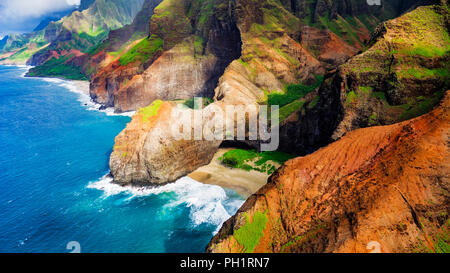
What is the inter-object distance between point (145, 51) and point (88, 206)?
61464 mm

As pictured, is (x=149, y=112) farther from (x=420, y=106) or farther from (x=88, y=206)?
(x=420, y=106)

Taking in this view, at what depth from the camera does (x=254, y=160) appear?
39719 millimetres

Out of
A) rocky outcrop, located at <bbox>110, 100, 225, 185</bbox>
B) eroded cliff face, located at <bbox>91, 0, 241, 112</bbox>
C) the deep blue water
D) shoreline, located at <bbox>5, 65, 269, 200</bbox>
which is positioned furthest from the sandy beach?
eroded cliff face, located at <bbox>91, 0, 241, 112</bbox>

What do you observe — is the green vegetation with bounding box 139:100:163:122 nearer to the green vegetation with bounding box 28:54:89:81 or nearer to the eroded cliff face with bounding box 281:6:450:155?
the eroded cliff face with bounding box 281:6:450:155

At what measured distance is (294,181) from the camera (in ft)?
60.5

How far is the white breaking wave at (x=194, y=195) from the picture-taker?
29.8 m

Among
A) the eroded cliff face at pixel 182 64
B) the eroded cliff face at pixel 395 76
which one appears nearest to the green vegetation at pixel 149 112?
the eroded cliff face at pixel 395 76

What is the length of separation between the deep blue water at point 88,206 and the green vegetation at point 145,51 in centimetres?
3525

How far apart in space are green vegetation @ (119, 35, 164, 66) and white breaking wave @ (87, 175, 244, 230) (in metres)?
51.6

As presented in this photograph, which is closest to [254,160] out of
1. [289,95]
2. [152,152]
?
[152,152]

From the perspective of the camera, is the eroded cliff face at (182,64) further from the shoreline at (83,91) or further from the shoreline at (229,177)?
the shoreline at (229,177)
